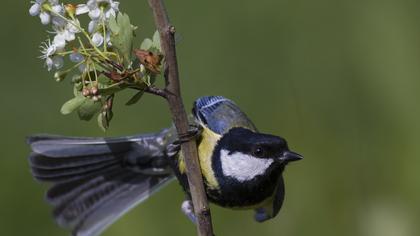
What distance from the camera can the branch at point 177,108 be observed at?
55.3 inches

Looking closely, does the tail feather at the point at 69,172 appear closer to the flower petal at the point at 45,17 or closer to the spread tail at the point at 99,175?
the spread tail at the point at 99,175

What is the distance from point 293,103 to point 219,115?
26.8 inches

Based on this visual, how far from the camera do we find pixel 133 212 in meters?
2.76

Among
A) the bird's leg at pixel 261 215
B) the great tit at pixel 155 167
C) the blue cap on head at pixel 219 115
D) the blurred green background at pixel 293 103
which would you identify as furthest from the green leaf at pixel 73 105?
the blurred green background at pixel 293 103

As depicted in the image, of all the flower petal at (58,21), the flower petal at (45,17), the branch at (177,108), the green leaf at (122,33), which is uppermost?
the flower petal at (45,17)

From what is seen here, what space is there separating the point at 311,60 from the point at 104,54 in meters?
1.81

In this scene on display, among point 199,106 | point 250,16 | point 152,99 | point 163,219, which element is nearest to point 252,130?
point 199,106

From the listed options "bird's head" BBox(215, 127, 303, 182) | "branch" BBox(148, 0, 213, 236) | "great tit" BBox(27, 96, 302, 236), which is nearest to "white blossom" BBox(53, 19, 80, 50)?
"branch" BBox(148, 0, 213, 236)

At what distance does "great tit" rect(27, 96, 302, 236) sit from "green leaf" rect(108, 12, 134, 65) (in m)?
0.64

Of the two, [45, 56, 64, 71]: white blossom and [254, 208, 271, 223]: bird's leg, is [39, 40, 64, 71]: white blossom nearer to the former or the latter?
[45, 56, 64, 71]: white blossom

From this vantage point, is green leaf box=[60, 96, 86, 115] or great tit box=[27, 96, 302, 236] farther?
great tit box=[27, 96, 302, 236]

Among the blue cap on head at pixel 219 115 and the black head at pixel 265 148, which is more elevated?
the blue cap on head at pixel 219 115

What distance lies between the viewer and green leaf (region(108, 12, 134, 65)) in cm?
145

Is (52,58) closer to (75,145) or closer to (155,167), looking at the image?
(75,145)
